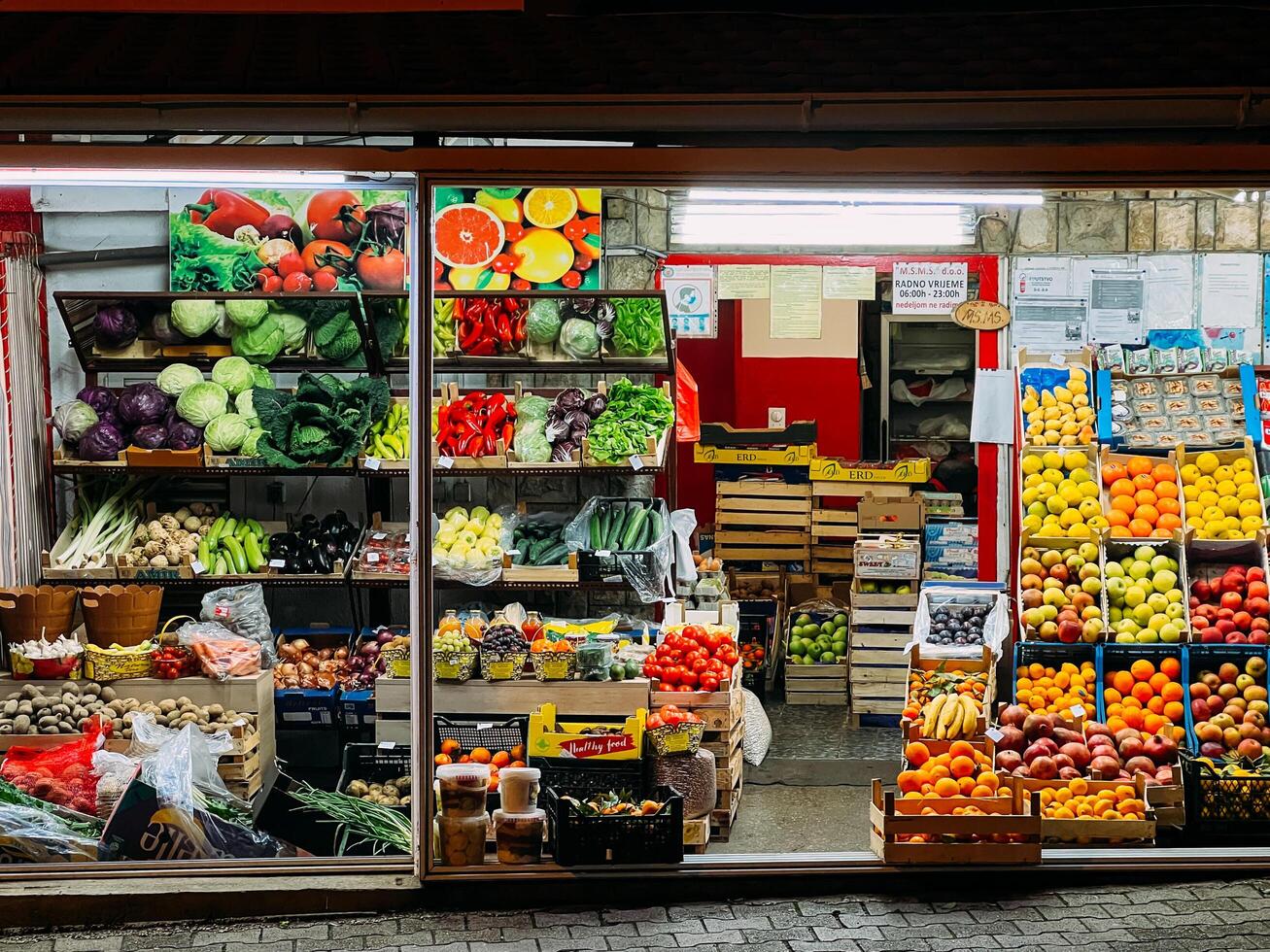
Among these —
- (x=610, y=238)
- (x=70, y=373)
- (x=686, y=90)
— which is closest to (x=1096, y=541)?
(x=610, y=238)

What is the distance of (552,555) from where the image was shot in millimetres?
8000

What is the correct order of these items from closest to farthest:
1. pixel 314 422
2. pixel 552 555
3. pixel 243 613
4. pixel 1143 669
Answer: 1. pixel 1143 669
2. pixel 243 613
3. pixel 314 422
4. pixel 552 555

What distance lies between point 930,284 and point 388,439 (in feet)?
13.1

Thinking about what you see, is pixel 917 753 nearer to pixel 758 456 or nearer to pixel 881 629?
pixel 881 629

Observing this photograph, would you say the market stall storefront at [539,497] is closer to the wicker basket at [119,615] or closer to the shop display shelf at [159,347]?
the shop display shelf at [159,347]

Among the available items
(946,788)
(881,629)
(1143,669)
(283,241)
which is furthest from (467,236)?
(1143,669)

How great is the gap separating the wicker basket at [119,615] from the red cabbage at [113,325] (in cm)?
158

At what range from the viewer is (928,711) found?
7.10m

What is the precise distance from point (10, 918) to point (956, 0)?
4880 mm

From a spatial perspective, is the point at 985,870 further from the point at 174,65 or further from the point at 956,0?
the point at 174,65

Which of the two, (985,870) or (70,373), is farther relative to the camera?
(70,373)

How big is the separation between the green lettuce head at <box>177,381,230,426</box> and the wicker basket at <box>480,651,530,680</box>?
7.07ft

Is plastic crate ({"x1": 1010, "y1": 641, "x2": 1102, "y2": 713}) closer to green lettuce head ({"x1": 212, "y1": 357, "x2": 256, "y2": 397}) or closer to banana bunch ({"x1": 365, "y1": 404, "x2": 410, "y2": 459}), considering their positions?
banana bunch ({"x1": 365, "y1": 404, "x2": 410, "y2": 459})

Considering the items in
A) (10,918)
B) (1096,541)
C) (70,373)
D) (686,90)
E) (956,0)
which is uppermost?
(956,0)
